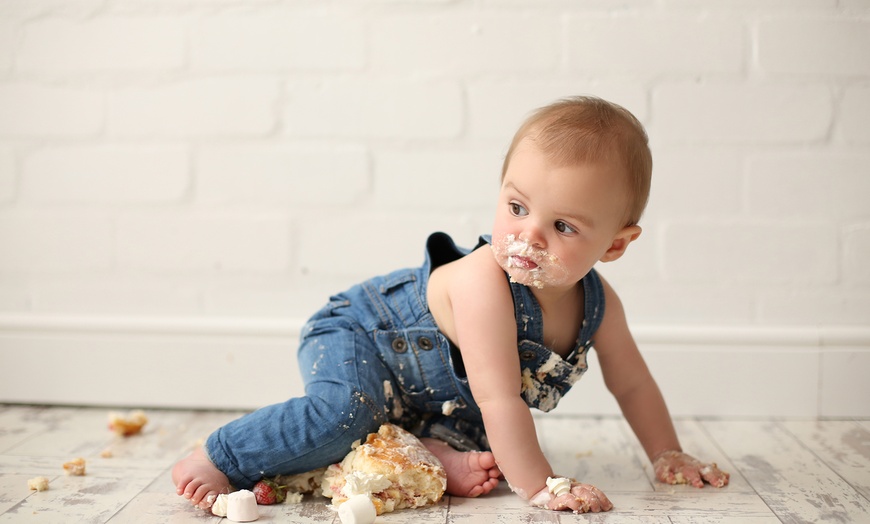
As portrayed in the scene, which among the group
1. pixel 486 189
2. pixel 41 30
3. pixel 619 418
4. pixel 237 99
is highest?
pixel 41 30

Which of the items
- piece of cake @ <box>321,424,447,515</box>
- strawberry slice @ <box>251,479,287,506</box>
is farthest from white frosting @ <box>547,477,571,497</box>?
strawberry slice @ <box>251,479,287,506</box>

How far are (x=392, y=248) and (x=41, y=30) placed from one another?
2.51 feet

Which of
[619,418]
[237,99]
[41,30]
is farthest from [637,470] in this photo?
[41,30]

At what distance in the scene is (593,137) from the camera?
3.52 ft

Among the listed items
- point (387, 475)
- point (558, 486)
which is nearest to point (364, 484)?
point (387, 475)

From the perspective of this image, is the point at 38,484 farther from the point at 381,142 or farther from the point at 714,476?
the point at 714,476

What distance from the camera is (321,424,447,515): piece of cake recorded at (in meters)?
→ 1.12

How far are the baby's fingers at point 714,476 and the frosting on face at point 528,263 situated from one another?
359mm

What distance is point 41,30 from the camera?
1.66 meters

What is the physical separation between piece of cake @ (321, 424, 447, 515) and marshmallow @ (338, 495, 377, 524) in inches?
1.7

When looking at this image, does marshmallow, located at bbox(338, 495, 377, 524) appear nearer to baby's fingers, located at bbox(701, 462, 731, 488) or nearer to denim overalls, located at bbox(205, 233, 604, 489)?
denim overalls, located at bbox(205, 233, 604, 489)

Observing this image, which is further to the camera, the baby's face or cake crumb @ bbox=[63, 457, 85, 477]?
cake crumb @ bbox=[63, 457, 85, 477]

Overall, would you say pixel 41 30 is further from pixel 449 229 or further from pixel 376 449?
pixel 376 449

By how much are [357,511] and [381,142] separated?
760 millimetres
